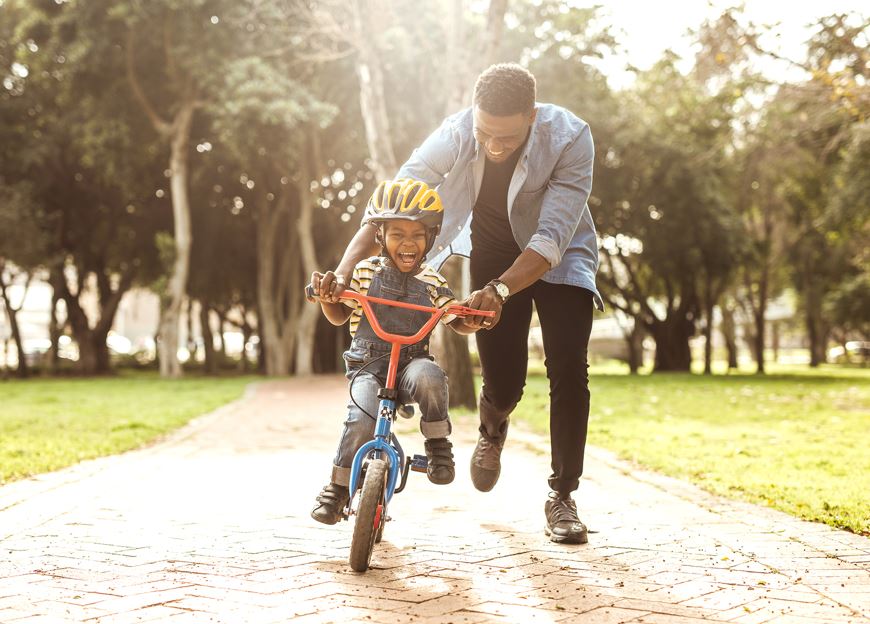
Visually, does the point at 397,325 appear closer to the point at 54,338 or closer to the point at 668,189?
the point at 668,189

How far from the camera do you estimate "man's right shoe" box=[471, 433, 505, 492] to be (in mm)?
4910

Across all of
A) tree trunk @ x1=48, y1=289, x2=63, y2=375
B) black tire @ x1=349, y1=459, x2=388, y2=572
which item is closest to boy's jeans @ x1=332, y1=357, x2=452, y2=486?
black tire @ x1=349, y1=459, x2=388, y2=572

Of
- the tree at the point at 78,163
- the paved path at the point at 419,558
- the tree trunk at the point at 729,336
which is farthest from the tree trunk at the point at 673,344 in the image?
the paved path at the point at 419,558

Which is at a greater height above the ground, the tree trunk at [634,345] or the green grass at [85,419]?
the tree trunk at [634,345]

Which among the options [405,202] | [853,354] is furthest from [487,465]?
[853,354]

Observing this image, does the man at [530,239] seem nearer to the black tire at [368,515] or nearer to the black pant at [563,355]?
the black pant at [563,355]

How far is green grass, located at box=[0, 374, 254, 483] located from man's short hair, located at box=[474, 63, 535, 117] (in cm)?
438

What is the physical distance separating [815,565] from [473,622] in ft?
5.35

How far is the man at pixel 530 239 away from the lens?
4.19 m

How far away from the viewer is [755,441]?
9.22m

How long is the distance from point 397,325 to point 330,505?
2.70 feet

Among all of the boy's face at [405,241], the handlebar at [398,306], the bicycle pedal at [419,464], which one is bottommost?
the bicycle pedal at [419,464]

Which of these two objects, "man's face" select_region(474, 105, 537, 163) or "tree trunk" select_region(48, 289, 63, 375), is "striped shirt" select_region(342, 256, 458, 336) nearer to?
"man's face" select_region(474, 105, 537, 163)

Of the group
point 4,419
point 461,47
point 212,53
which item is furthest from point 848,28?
point 212,53
